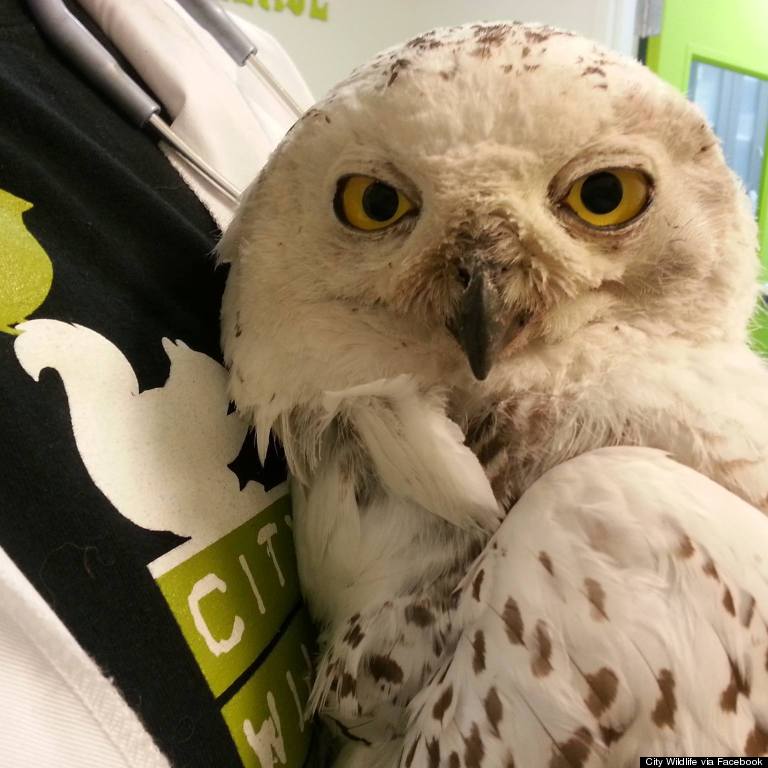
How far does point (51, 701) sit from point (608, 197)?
2.27 feet

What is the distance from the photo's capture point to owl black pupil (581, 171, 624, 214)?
787mm

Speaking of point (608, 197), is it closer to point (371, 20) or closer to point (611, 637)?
point (611, 637)

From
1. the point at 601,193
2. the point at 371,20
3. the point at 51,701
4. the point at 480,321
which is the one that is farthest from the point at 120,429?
the point at 371,20

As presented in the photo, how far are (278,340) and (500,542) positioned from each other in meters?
0.37

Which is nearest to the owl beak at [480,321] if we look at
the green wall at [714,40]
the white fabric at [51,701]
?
the white fabric at [51,701]

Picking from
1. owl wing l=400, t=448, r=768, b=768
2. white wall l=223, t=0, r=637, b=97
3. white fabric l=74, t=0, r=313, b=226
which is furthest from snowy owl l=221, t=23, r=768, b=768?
white wall l=223, t=0, r=637, b=97

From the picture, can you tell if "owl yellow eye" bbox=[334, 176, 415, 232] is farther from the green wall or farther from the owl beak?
the green wall

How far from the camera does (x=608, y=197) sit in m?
0.79

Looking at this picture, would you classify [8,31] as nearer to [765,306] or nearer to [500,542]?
[500,542]

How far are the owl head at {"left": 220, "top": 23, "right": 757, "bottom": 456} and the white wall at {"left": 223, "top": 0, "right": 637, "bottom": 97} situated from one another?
9.11 ft

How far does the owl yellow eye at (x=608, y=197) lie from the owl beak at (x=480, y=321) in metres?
0.14

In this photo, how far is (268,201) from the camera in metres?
0.91

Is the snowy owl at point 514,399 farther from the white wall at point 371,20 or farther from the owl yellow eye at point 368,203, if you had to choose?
the white wall at point 371,20

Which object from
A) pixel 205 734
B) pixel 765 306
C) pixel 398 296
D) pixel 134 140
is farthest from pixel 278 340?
pixel 765 306
